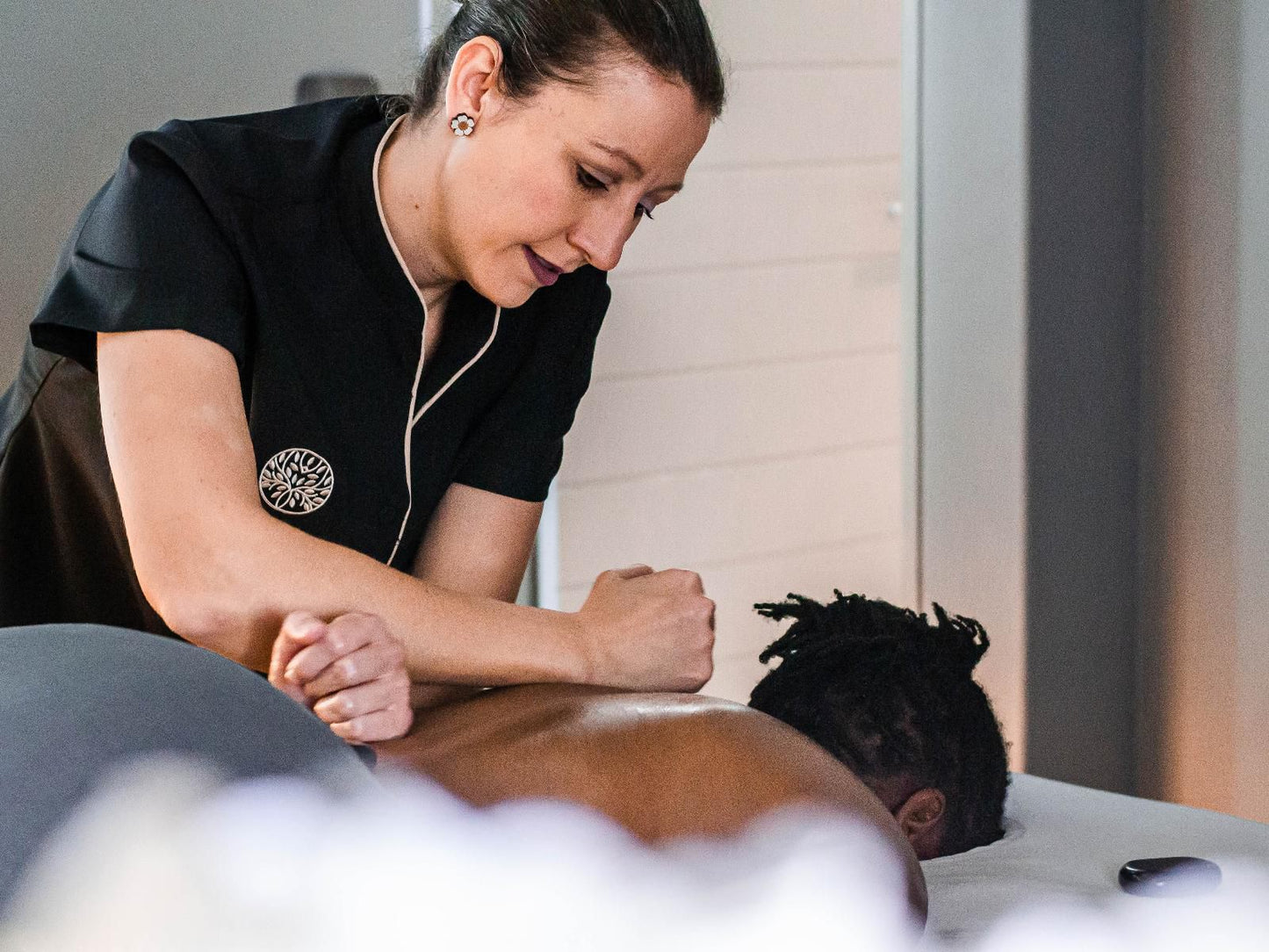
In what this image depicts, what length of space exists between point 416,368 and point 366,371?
0.06 metres

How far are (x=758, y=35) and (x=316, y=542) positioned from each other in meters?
1.76

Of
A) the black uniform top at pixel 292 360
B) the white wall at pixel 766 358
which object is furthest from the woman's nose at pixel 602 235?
the white wall at pixel 766 358

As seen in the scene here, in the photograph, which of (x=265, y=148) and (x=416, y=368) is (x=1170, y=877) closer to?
(x=416, y=368)

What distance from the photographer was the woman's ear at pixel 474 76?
1457 mm

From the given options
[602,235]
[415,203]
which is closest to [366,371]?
[415,203]

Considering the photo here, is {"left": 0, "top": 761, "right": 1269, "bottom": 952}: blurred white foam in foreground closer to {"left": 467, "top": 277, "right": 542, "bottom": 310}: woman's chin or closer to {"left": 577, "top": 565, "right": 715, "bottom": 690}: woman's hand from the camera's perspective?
{"left": 577, "top": 565, "right": 715, "bottom": 690}: woman's hand

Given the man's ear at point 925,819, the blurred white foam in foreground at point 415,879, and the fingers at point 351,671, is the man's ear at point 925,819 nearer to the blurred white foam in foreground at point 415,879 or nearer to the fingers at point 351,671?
the blurred white foam in foreground at point 415,879

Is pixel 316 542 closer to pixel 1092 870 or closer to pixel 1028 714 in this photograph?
pixel 1092 870

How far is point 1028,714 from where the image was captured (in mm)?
2670

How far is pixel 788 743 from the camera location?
107 cm

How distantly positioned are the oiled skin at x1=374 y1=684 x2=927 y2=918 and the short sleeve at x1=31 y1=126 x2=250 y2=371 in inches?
19.3

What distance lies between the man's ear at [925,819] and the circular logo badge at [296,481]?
67 centimetres

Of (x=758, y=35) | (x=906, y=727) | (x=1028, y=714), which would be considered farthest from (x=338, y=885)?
(x=758, y=35)

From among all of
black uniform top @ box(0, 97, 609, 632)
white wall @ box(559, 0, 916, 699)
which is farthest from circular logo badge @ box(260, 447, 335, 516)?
white wall @ box(559, 0, 916, 699)
